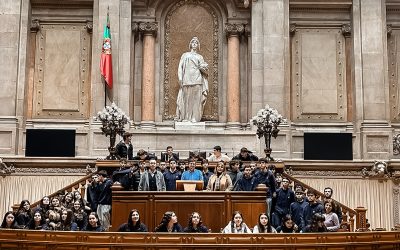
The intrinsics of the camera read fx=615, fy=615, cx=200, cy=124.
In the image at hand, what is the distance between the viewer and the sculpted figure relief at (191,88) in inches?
810

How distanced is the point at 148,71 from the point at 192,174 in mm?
7305

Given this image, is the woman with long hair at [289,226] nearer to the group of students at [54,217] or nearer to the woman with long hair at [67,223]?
the group of students at [54,217]

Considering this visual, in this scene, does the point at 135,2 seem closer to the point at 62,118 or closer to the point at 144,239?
the point at 62,118

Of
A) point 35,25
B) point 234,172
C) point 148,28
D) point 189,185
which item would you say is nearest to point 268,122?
point 234,172

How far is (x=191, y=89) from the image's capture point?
2066 cm

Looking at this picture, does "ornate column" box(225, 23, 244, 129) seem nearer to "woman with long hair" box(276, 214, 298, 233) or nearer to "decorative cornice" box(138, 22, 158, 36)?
"decorative cornice" box(138, 22, 158, 36)

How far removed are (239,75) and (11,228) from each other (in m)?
11.3

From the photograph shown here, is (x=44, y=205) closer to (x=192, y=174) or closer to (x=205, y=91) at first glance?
(x=192, y=174)

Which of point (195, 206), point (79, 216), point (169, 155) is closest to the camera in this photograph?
point (79, 216)

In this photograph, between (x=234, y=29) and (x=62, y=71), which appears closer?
(x=62, y=71)

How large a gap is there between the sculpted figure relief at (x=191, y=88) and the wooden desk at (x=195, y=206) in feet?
24.5

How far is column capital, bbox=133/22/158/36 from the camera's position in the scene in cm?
2133

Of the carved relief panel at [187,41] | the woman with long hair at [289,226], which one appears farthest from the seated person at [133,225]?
the carved relief panel at [187,41]

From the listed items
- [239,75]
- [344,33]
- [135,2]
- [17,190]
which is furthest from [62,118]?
[344,33]
